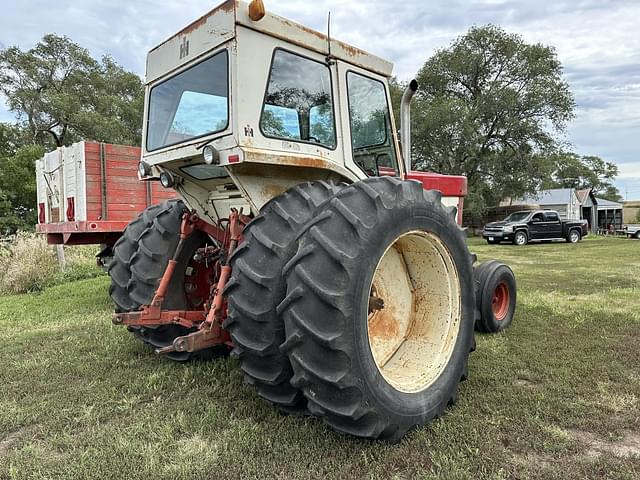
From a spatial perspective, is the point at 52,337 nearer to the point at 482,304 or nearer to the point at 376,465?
the point at 376,465

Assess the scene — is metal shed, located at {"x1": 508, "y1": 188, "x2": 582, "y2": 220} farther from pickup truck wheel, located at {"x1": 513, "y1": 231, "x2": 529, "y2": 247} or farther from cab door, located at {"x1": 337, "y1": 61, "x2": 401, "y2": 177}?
cab door, located at {"x1": 337, "y1": 61, "x2": 401, "y2": 177}

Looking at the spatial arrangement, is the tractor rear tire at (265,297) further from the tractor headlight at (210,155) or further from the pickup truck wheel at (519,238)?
the pickup truck wheel at (519,238)

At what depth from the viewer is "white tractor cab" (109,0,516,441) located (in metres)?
2.22

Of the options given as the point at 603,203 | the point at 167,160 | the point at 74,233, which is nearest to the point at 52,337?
the point at 74,233

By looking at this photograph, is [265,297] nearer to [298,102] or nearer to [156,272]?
[298,102]

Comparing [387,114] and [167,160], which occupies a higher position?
[387,114]

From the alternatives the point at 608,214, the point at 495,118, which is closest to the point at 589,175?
the point at 608,214

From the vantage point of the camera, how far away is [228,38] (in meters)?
2.65

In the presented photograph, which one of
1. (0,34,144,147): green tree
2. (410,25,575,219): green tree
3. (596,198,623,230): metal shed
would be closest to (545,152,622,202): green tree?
(596,198,623,230): metal shed

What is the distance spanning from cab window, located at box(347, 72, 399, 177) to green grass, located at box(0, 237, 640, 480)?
5.87 ft

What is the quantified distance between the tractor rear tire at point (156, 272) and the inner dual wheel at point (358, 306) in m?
1.26

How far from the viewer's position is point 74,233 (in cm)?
638

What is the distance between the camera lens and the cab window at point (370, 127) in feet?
10.9

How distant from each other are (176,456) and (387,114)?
2.88 m
